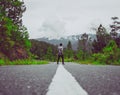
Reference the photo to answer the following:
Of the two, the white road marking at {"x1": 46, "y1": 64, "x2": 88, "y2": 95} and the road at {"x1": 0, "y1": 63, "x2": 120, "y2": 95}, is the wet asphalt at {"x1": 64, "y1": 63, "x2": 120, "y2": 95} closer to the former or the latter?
the road at {"x1": 0, "y1": 63, "x2": 120, "y2": 95}

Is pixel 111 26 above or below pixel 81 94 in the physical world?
above

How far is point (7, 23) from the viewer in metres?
32.6

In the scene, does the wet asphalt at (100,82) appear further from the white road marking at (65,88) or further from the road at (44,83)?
the white road marking at (65,88)

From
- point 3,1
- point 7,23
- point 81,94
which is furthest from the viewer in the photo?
point 3,1

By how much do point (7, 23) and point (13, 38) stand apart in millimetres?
5007

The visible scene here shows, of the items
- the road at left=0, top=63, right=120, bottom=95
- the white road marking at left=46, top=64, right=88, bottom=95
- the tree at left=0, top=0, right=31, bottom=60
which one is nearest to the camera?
the white road marking at left=46, top=64, right=88, bottom=95

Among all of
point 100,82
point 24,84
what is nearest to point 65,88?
point 24,84

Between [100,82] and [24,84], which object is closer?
[24,84]

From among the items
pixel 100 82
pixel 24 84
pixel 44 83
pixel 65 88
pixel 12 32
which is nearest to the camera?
pixel 65 88

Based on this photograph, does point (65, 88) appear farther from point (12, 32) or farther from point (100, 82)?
point (12, 32)

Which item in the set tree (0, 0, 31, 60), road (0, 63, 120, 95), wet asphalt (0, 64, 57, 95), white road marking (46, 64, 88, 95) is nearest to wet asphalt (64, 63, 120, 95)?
road (0, 63, 120, 95)

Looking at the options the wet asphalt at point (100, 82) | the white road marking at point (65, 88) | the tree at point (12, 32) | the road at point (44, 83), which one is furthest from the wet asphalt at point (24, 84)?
the tree at point (12, 32)

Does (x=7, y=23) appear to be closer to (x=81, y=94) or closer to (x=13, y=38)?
(x=13, y=38)

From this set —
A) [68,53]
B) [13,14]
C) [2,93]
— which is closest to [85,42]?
[68,53]
